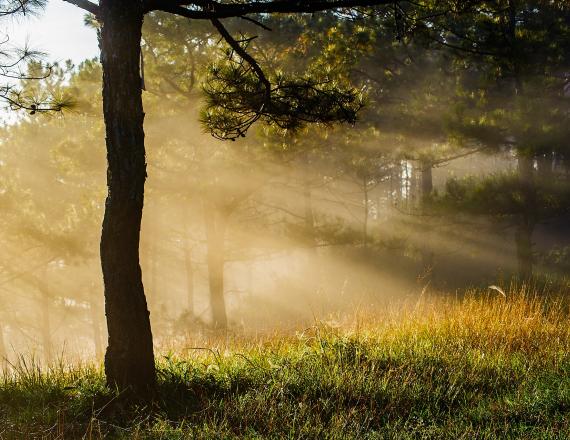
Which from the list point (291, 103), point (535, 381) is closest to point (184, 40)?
point (291, 103)

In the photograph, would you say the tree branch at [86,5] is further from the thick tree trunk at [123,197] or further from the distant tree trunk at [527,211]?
the distant tree trunk at [527,211]

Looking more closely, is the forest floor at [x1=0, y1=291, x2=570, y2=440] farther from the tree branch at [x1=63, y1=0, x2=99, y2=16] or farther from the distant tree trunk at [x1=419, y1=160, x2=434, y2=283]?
the distant tree trunk at [x1=419, y1=160, x2=434, y2=283]

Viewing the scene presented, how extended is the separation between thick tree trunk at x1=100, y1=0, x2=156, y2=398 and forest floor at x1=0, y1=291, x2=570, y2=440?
27cm

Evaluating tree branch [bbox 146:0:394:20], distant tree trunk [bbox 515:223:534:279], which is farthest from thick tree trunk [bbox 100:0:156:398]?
distant tree trunk [bbox 515:223:534:279]

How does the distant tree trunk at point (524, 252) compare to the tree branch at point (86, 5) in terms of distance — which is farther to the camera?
the distant tree trunk at point (524, 252)

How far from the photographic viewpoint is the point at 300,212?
2178 cm

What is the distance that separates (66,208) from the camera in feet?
57.3

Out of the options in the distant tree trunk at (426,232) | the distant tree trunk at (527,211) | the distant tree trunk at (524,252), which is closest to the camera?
the distant tree trunk at (527,211)

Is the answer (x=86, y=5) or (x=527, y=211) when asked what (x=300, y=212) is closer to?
(x=527, y=211)

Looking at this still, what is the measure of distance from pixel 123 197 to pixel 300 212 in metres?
18.2

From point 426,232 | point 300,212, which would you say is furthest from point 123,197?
point 300,212

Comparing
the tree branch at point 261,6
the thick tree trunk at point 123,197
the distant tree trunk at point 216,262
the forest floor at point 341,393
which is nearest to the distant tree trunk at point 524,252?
the forest floor at point 341,393

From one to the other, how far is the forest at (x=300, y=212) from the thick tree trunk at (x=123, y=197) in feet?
0.05

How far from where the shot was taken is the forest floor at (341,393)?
3.01 metres
